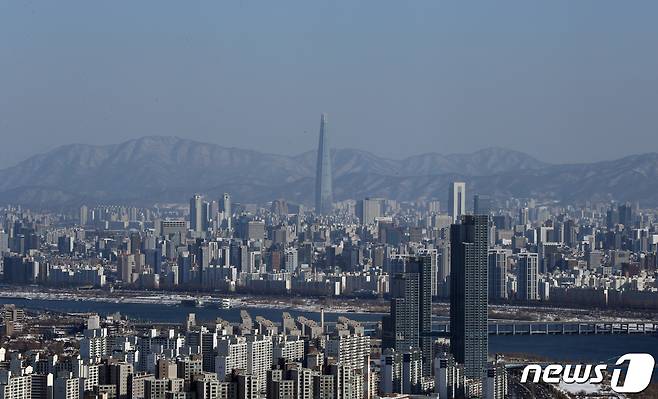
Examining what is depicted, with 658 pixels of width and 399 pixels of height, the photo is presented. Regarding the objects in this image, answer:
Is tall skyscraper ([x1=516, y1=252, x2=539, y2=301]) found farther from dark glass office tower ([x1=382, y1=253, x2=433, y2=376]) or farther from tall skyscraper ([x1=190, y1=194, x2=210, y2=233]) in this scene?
tall skyscraper ([x1=190, y1=194, x2=210, y2=233])

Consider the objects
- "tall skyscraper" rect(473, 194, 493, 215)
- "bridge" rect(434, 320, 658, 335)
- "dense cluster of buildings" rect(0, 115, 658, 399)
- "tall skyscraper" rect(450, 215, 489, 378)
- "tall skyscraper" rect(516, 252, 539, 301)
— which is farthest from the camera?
"tall skyscraper" rect(473, 194, 493, 215)

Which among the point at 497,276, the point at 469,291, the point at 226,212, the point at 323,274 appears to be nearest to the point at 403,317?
the point at 469,291

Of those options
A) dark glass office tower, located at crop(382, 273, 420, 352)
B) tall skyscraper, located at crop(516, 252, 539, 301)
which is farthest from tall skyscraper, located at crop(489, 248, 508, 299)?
dark glass office tower, located at crop(382, 273, 420, 352)

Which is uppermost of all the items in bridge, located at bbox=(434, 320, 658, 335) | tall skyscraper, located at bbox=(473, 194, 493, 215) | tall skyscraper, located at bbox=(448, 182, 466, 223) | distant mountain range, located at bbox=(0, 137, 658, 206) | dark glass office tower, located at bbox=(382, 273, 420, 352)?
distant mountain range, located at bbox=(0, 137, 658, 206)

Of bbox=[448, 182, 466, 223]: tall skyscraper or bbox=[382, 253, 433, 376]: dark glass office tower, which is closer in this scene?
bbox=[382, 253, 433, 376]: dark glass office tower

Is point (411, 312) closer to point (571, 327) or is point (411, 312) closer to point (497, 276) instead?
point (571, 327)

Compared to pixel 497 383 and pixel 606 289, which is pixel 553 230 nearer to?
pixel 606 289

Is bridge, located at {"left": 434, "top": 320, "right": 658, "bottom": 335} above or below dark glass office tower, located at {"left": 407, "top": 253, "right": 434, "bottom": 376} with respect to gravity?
below
